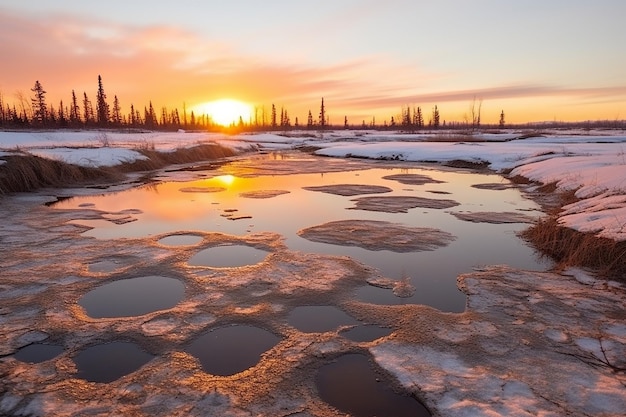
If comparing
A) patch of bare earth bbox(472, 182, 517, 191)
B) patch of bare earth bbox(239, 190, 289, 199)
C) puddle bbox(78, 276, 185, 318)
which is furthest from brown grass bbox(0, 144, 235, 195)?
patch of bare earth bbox(472, 182, 517, 191)

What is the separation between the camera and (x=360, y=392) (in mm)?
2879

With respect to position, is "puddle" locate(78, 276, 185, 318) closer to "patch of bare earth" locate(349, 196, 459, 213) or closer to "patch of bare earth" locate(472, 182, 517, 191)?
"patch of bare earth" locate(349, 196, 459, 213)

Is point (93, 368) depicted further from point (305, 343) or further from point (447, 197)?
point (447, 197)

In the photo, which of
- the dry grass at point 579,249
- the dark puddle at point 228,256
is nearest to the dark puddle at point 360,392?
Result: the dark puddle at point 228,256

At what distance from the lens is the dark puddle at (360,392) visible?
2.67 m

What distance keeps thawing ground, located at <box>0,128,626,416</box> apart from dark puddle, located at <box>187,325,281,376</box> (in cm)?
9

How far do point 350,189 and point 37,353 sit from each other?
33.6 feet

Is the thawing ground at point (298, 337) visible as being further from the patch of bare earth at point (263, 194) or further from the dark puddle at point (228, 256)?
the patch of bare earth at point (263, 194)

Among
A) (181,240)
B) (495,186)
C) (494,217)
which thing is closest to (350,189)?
(494,217)

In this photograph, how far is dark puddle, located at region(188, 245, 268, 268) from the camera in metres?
5.63

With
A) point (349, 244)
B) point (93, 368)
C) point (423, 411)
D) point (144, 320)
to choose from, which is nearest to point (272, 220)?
point (349, 244)

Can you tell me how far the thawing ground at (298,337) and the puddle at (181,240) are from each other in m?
0.27

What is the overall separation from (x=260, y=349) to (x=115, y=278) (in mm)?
2781

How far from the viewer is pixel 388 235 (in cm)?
712
